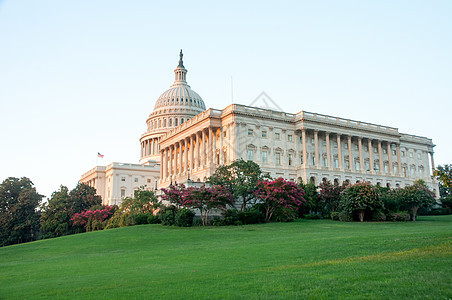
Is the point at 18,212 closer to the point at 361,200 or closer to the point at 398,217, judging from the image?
the point at 361,200

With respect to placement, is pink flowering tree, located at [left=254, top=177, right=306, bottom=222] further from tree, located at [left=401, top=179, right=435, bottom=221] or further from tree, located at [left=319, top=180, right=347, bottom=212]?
tree, located at [left=401, top=179, right=435, bottom=221]

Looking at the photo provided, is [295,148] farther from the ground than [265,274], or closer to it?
farther from the ground

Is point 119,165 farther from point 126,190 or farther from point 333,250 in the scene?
point 333,250

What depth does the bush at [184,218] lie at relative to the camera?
49.2m

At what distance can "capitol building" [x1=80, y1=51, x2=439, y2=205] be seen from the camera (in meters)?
80.4

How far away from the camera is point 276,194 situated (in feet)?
171

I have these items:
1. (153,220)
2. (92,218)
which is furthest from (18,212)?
(153,220)

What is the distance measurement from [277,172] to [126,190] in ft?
162

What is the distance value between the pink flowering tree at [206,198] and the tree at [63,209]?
33637 mm

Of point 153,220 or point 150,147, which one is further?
point 150,147

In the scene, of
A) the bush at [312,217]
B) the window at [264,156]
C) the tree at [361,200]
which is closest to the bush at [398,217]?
the tree at [361,200]

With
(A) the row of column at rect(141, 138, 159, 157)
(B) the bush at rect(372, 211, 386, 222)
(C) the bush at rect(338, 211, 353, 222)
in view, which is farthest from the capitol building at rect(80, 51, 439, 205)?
(A) the row of column at rect(141, 138, 159, 157)

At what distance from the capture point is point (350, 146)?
88875 mm

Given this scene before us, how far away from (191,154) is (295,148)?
21.3 meters
